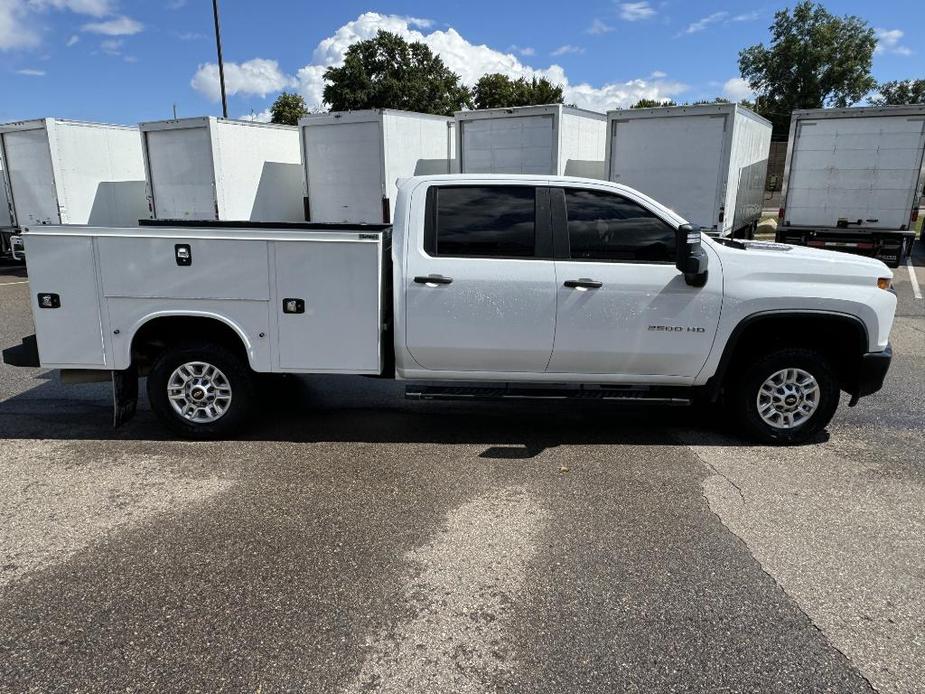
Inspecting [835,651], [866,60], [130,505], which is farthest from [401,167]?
[866,60]

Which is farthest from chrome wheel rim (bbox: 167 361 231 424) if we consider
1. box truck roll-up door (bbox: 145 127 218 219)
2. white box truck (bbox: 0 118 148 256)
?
white box truck (bbox: 0 118 148 256)

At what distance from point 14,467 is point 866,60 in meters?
62.9

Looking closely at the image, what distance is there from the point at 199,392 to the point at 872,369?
5.09 m

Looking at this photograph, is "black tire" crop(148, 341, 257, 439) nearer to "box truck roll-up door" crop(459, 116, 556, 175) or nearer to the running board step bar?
the running board step bar

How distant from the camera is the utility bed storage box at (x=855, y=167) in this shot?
43.9 feet

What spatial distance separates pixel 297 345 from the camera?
5094 millimetres

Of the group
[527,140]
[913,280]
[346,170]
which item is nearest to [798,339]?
[527,140]

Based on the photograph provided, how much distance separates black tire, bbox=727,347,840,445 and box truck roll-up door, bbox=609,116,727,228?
292 inches

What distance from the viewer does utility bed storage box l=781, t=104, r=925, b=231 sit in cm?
1338

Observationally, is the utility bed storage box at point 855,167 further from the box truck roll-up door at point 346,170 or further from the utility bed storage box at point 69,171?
the utility bed storage box at point 69,171

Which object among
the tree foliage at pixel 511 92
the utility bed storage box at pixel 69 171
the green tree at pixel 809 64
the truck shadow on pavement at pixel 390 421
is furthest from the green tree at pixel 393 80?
the truck shadow on pavement at pixel 390 421

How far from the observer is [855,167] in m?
13.8

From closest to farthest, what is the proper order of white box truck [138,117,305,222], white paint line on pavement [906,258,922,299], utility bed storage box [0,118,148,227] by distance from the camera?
1. white paint line on pavement [906,258,922,299]
2. white box truck [138,117,305,222]
3. utility bed storage box [0,118,148,227]

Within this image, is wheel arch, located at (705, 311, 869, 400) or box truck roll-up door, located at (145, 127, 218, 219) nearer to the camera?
wheel arch, located at (705, 311, 869, 400)
